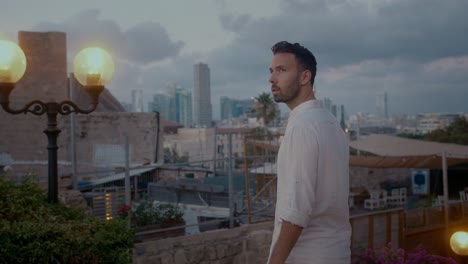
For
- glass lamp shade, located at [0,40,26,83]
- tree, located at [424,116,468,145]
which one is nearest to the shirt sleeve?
glass lamp shade, located at [0,40,26,83]

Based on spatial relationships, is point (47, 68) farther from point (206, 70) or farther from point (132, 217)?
point (206, 70)

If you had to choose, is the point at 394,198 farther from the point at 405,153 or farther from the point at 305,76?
the point at 305,76

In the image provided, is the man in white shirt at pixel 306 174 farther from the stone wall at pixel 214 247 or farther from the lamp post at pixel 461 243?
the lamp post at pixel 461 243

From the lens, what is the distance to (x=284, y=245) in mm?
2186

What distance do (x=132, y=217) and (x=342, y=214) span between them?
13.2 ft

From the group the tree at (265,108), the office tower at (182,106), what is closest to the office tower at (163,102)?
the office tower at (182,106)

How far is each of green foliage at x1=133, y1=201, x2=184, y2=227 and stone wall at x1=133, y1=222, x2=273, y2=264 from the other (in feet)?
2.13

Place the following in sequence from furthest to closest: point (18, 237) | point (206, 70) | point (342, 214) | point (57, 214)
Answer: point (206, 70) < point (57, 214) < point (18, 237) < point (342, 214)

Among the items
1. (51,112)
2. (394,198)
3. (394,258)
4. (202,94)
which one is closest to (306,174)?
(51,112)

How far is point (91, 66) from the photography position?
4832 millimetres

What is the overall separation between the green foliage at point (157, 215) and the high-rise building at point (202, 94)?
236 ft

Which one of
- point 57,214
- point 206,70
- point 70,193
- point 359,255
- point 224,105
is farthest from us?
point 224,105

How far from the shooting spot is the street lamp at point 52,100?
4332mm

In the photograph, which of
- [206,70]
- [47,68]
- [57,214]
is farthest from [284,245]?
[206,70]
